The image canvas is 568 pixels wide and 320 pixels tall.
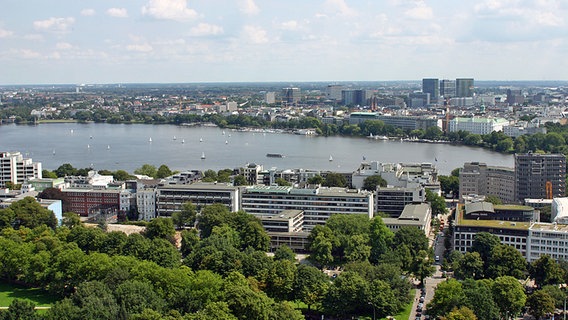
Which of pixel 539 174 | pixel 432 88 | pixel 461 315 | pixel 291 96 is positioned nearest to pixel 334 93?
pixel 291 96

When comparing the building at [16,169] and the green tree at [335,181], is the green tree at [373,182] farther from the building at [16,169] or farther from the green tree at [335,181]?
the building at [16,169]

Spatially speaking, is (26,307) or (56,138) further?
(56,138)

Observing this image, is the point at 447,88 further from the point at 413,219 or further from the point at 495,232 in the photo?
the point at 495,232

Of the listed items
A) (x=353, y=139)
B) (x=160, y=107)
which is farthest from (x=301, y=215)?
(x=160, y=107)

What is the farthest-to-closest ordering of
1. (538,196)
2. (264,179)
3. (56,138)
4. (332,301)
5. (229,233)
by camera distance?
1. (56,138)
2. (264,179)
3. (538,196)
4. (229,233)
5. (332,301)

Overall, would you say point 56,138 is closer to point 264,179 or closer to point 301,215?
point 264,179

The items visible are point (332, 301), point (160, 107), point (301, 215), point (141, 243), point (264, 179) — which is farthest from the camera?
point (160, 107)

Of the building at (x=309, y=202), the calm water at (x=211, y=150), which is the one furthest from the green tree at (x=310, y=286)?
the calm water at (x=211, y=150)
